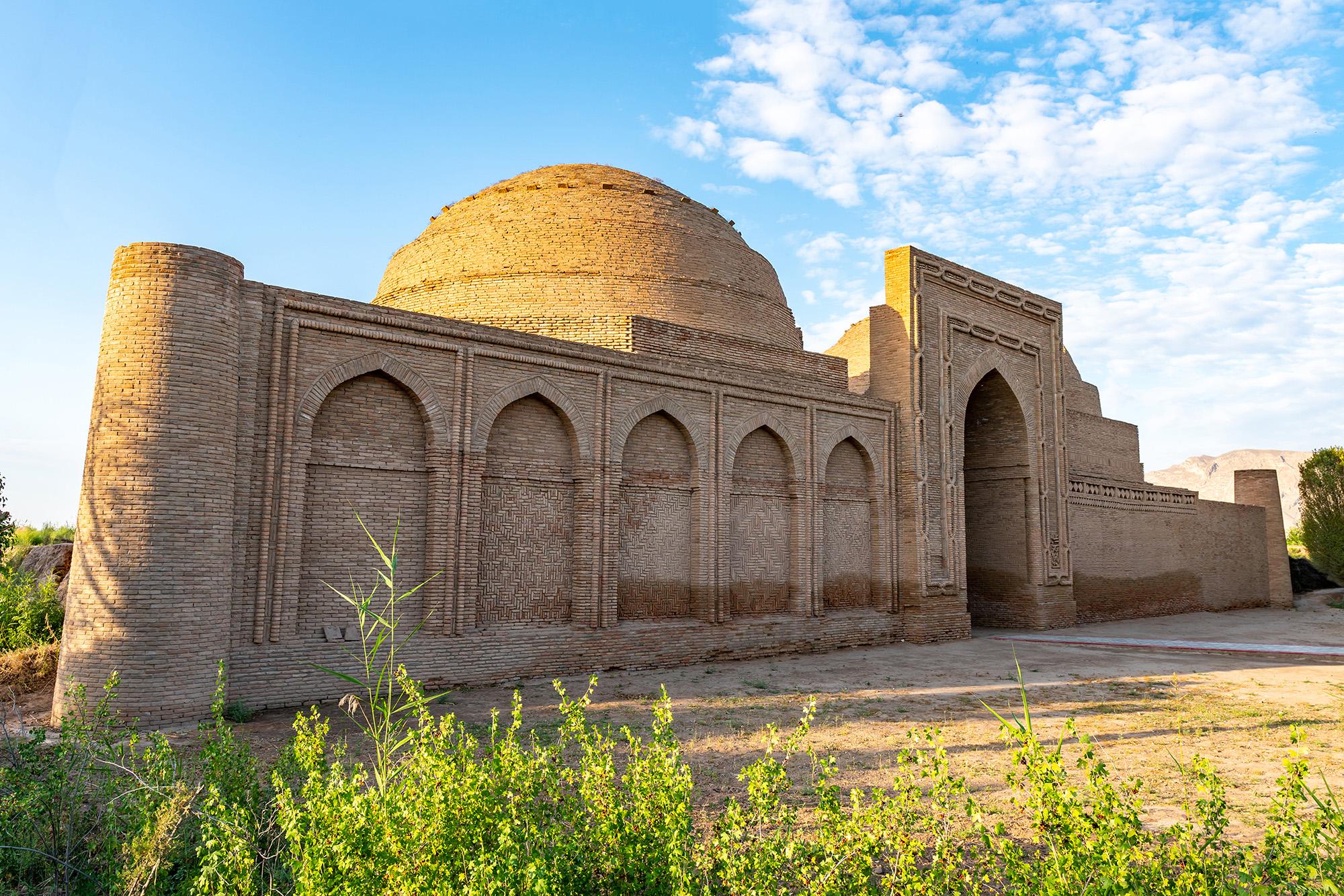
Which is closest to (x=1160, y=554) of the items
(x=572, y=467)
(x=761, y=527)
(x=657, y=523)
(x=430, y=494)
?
(x=761, y=527)

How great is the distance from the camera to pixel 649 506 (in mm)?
11945

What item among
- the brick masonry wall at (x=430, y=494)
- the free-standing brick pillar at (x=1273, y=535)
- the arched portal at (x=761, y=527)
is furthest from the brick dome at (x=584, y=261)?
the free-standing brick pillar at (x=1273, y=535)

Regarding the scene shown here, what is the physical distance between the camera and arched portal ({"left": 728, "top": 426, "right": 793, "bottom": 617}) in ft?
42.2

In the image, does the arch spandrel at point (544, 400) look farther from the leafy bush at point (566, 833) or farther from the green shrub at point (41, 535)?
the green shrub at point (41, 535)

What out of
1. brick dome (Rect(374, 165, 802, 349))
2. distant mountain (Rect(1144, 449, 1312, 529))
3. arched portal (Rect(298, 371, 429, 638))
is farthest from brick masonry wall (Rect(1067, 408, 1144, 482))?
distant mountain (Rect(1144, 449, 1312, 529))

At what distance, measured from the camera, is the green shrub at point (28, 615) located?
33.6ft

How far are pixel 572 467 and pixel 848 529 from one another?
5.72m

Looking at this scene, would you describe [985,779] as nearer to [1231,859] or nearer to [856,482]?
[1231,859]

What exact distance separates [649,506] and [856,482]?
458 centimetres

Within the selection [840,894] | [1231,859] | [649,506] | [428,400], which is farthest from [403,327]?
[1231,859]

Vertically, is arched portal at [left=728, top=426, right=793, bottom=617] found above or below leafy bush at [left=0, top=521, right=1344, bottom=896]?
above

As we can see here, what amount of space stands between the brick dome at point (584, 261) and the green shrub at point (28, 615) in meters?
7.05

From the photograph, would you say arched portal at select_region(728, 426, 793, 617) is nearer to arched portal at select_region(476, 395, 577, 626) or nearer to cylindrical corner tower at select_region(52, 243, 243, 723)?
arched portal at select_region(476, 395, 577, 626)

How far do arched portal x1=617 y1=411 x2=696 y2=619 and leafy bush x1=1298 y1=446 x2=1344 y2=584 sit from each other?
2382 centimetres
